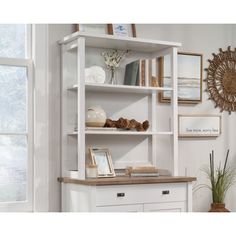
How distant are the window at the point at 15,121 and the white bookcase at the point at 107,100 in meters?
0.26

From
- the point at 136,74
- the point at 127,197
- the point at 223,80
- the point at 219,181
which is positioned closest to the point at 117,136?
the point at 136,74

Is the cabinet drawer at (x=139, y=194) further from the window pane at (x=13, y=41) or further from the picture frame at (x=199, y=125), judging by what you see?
the window pane at (x=13, y=41)

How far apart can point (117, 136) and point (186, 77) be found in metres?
0.86

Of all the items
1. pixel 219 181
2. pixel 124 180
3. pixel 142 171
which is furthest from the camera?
pixel 219 181

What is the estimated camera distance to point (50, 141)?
3248 millimetres

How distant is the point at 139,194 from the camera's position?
309cm

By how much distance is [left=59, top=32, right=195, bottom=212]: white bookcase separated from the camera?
3.02 metres

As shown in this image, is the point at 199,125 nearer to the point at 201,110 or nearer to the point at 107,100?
the point at 201,110

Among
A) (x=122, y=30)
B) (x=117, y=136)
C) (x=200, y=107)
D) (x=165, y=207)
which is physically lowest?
(x=165, y=207)

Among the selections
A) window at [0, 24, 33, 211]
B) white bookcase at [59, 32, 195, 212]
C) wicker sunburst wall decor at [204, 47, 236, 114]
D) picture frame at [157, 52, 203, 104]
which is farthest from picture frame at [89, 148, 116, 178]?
wicker sunburst wall decor at [204, 47, 236, 114]

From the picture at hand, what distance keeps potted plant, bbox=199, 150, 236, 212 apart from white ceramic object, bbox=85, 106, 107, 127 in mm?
1173

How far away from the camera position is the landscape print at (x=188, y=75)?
12.6ft
